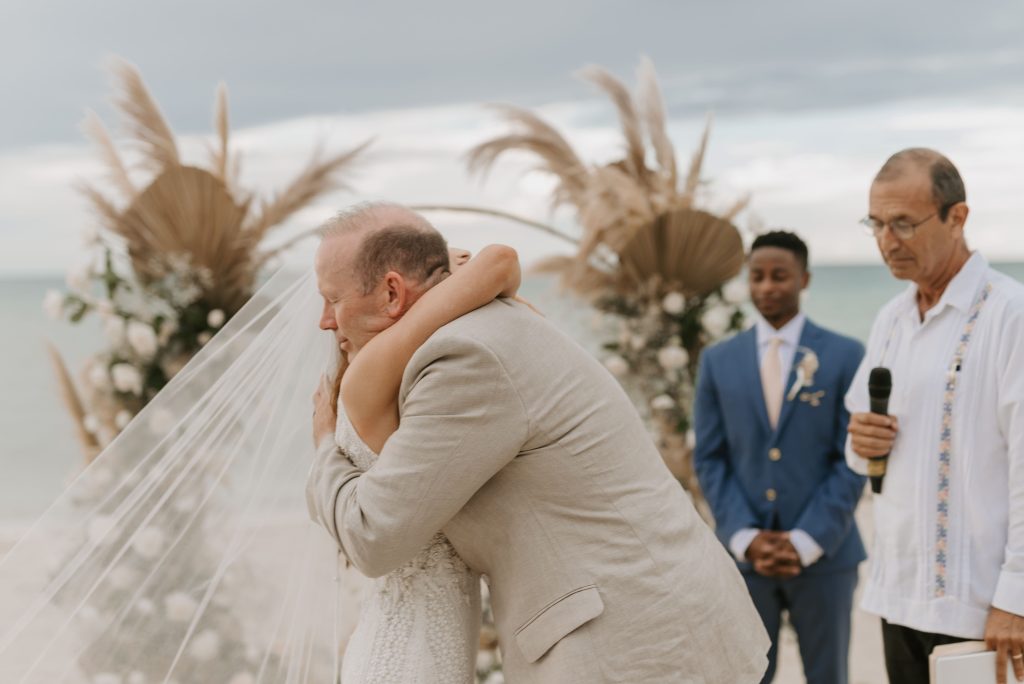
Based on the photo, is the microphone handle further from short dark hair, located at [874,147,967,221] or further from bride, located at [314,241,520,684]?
bride, located at [314,241,520,684]

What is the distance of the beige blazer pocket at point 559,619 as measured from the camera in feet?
7.38

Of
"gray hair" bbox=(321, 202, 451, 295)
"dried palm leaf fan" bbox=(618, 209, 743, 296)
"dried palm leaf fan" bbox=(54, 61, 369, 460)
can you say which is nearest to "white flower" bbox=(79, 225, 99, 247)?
"dried palm leaf fan" bbox=(54, 61, 369, 460)

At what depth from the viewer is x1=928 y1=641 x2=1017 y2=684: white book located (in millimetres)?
2795

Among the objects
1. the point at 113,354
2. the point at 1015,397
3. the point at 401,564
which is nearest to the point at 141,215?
the point at 113,354

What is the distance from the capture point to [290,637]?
9.41 ft

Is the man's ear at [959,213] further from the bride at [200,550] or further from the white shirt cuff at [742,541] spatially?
the bride at [200,550]

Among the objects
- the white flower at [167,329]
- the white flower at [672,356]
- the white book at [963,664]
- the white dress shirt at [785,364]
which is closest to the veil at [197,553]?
the white book at [963,664]

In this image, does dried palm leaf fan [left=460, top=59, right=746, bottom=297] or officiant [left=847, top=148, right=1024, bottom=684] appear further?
dried palm leaf fan [left=460, top=59, right=746, bottom=297]

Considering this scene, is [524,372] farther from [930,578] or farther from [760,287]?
[760,287]

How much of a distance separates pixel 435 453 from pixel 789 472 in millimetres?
2512

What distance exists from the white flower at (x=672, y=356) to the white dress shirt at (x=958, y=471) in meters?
2.18

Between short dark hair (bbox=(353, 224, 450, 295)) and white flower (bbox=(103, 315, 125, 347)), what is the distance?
11.3 feet

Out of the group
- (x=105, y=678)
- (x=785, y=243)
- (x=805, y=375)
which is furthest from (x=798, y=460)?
(x=105, y=678)

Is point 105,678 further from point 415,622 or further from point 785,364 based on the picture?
point 785,364
